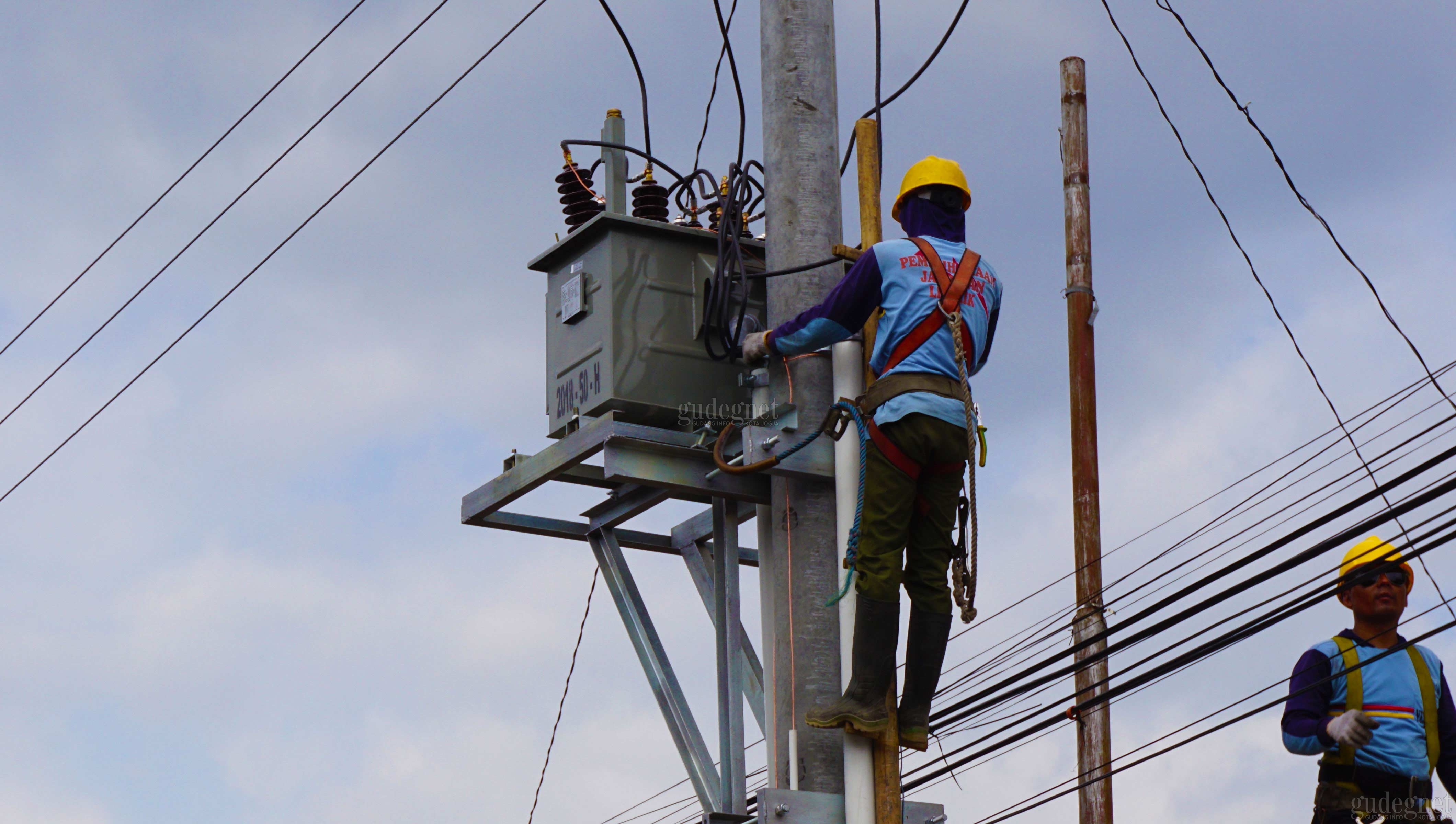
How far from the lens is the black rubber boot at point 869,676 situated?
6.50m

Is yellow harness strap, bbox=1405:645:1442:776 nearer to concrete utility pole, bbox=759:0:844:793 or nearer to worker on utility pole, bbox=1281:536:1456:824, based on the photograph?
worker on utility pole, bbox=1281:536:1456:824

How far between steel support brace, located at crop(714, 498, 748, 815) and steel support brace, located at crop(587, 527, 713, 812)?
19mm

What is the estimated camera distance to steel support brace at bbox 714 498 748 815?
7250 mm

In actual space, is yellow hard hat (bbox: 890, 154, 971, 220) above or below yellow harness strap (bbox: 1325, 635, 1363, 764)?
above

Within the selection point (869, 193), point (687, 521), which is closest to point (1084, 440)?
point (687, 521)

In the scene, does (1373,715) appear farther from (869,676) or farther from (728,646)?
(728,646)

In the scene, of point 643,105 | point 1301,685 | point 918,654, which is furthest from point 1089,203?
point 918,654

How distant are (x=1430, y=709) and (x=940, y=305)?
241 centimetres

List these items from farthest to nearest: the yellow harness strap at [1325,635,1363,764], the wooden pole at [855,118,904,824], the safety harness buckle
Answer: the yellow harness strap at [1325,635,1363,764] < the safety harness buckle < the wooden pole at [855,118,904,824]

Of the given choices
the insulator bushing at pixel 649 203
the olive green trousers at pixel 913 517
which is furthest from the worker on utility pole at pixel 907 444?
the insulator bushing at pixel 649 203

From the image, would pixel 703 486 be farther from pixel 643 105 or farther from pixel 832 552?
pixel 643 105

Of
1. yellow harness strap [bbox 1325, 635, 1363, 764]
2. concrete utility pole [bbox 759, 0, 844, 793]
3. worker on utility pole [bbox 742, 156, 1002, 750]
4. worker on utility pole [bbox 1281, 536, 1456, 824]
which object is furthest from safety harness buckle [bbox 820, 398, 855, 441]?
yellow harness strap [bbox 1325, 635, 1363, 764]

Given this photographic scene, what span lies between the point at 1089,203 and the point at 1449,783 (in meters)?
5.28

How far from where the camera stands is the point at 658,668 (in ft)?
25.4
